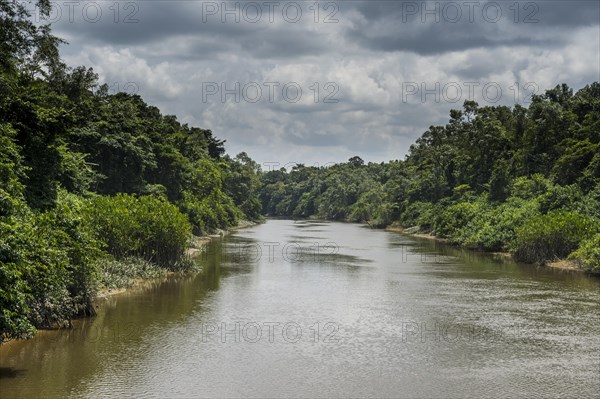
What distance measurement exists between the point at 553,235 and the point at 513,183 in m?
26.2

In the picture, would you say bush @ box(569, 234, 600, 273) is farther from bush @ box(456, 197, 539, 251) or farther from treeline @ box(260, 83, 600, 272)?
bush @ box(456, 197, 539, 251)

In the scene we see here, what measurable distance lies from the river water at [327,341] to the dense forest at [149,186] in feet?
6.64

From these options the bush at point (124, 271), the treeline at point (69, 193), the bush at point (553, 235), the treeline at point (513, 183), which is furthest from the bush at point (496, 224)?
the bush at point (124, 271)

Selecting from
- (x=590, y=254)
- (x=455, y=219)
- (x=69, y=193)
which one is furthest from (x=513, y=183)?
(x=69, y=193)

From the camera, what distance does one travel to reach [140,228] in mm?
36406

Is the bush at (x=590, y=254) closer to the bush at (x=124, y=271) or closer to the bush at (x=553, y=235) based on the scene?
the bush at (x=553, y=235)

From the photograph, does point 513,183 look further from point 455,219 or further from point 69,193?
point 69,193

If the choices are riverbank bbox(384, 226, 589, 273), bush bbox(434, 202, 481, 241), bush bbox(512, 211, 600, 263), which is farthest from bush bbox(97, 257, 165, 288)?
bush bbox(434, 202, 481, 241)

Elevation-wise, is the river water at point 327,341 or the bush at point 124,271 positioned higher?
the bush at point 124,271

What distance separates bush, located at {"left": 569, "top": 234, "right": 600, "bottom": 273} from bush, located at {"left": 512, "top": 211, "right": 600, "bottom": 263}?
185 cm

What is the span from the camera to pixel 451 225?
6838 cm

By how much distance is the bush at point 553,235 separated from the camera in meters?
44.1

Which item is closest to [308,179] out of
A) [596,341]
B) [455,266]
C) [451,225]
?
[451,225]

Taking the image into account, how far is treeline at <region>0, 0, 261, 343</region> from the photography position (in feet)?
66.3
